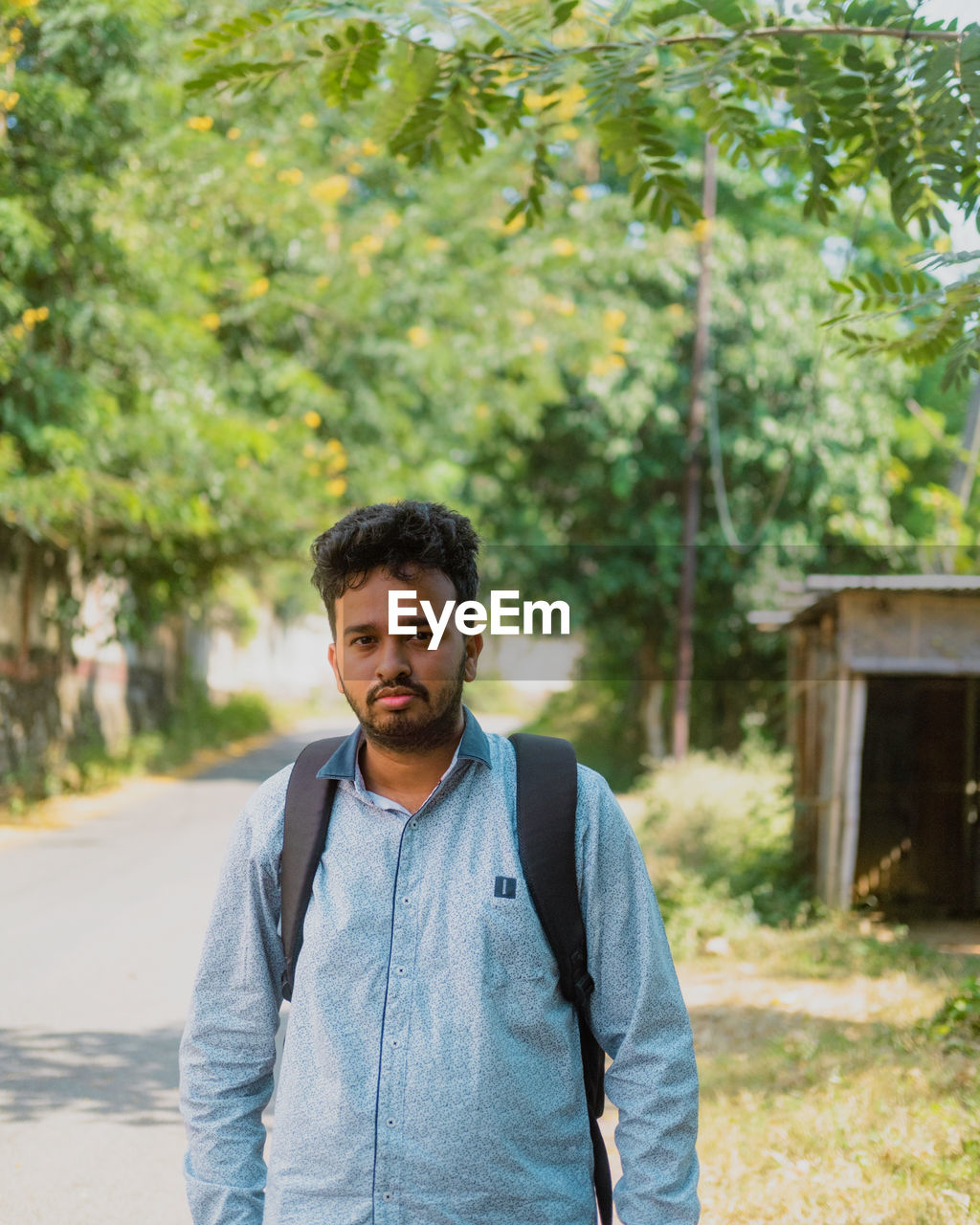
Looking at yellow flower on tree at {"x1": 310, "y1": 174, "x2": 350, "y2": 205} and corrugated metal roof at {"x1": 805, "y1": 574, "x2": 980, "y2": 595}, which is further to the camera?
yellow flower on tree at {"x1": 310, "y1": 174, "x2": 350, "y2": 205}

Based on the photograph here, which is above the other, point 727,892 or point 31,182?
point 31,182

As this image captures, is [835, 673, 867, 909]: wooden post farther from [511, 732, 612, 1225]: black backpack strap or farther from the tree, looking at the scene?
[511, 732, 612, 1225]: black backpack strap

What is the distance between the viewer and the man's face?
2.36m

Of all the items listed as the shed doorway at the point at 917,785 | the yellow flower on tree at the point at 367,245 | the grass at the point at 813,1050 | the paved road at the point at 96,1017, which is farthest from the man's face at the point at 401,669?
the yellow flower on tree at the point at 367,245

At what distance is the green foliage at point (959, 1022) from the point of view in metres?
6.53

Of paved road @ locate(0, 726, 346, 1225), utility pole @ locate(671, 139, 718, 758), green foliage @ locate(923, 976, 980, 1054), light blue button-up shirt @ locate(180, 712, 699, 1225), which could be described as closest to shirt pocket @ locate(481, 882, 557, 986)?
light blue button-up shirt @ locate(180, 712, 699, 1225)

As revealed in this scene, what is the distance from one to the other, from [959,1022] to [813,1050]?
70 centimetres

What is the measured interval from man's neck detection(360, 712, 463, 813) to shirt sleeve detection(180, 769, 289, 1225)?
19 cm

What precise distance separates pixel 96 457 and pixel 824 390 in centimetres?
1120

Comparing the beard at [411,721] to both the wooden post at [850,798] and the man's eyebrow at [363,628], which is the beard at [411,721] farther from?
the wooden post at [850,798]

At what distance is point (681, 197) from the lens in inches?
186

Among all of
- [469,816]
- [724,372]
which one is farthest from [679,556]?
[469,816]

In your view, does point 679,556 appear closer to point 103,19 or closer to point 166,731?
point 166,731

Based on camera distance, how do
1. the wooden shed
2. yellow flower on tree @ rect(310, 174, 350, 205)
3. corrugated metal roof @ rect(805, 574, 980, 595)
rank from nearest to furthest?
corrugated metal roof @ rect(805, 574, 980, 595) < the wooden shed < yellow flower on tree @ rect(310, 174, 350, 205)
